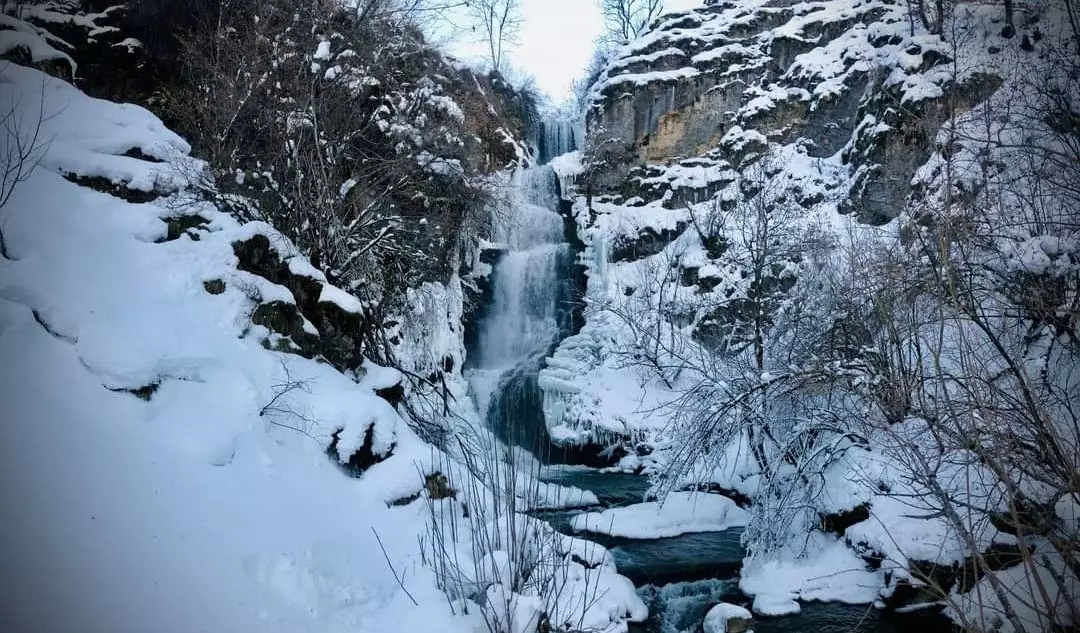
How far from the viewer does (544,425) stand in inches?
604

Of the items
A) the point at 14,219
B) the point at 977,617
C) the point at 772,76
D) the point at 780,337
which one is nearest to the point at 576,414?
the point at 780,337

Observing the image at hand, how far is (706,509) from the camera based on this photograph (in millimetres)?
9719

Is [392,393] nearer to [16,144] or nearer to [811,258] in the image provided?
[16,144]

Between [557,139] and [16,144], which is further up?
[557,139]

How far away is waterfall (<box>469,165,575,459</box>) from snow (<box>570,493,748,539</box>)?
5.66m

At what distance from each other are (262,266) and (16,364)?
304 centimetres

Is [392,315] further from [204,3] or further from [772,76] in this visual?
[772,76]

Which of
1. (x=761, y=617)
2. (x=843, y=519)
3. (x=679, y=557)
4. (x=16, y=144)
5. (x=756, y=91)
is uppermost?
(x=756, y=91)

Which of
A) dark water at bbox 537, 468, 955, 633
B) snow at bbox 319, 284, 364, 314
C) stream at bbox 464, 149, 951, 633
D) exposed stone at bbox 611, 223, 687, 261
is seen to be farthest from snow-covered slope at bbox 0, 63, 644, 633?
exposed stone at bbox 611, 223, 687, 261

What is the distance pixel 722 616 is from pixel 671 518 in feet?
10.1

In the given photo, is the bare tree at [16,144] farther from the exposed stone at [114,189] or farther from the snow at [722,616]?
the snow at [722,616]

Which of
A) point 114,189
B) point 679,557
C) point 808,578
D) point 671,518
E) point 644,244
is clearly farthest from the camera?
point 644,244

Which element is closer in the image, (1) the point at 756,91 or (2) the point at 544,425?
(2) the point at 544,425

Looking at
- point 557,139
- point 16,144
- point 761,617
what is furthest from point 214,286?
point 557,139
